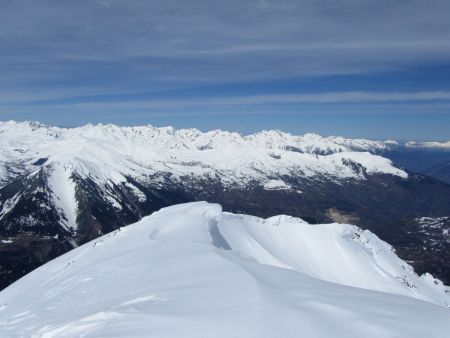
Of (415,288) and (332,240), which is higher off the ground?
(332,240)

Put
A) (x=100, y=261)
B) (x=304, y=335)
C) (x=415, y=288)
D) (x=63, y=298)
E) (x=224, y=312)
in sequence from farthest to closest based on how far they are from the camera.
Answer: (x=415, y=288) → (x=100, y=261) → (x=63, y=298) → (x=224, y=312) → (x=304, y=335)

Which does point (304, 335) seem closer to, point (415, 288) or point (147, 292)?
point (147, 292)

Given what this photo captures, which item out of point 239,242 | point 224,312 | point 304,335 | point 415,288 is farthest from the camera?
point 415,288

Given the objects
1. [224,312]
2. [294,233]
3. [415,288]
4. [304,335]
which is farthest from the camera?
[294,233]

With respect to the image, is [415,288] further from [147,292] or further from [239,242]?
[147,292]

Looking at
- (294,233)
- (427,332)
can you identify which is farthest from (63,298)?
(294,233)

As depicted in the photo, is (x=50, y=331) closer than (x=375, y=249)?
Yes

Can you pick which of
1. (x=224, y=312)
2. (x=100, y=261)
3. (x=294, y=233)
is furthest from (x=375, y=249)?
(x=224, y=312)

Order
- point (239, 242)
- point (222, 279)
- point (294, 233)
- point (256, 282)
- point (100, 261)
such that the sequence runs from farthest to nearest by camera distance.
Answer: point (294, 233) < point (239, 242) < point (100, 261) < point (222, 279) < point (256, 282)

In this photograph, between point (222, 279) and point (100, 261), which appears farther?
point (100, 261)
